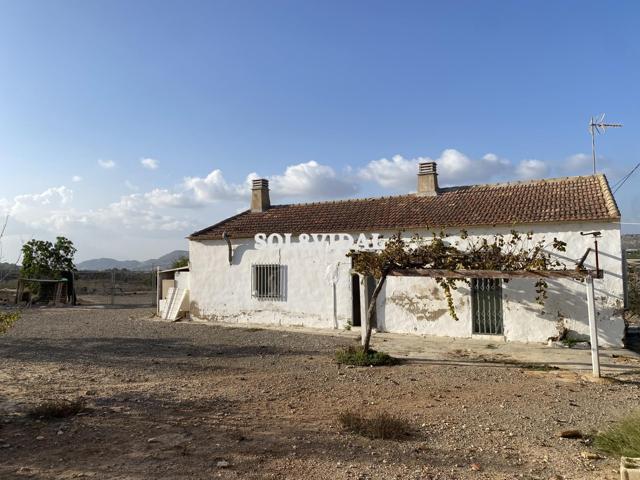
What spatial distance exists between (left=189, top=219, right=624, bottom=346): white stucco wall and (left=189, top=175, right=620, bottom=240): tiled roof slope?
0.36m

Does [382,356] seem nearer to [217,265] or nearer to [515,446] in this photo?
[515,446]

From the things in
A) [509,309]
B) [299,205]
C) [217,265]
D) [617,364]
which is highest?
[299,205]

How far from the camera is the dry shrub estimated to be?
5938 millimetres

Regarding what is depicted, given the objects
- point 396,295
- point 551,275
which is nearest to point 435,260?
point 551,275

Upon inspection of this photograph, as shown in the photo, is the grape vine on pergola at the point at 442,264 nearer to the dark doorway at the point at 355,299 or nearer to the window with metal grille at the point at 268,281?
the dark doorway at the point at 355,299

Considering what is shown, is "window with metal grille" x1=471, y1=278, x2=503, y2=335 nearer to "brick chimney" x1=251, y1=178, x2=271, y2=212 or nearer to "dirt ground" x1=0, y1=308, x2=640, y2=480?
"dirt ground" x1=0, y1=308, x2=640, y2=480

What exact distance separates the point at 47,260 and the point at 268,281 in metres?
15.1

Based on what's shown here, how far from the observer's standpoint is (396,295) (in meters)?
14.2

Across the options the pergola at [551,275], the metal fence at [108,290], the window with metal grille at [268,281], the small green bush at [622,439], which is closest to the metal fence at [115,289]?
the metal fence at [108,290]

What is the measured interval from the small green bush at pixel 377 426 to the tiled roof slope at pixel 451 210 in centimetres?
822

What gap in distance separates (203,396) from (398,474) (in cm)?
366

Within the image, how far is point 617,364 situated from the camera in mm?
9727

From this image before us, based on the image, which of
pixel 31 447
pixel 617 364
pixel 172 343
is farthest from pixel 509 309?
pixel 31 447

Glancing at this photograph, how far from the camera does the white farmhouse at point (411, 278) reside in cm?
1198
